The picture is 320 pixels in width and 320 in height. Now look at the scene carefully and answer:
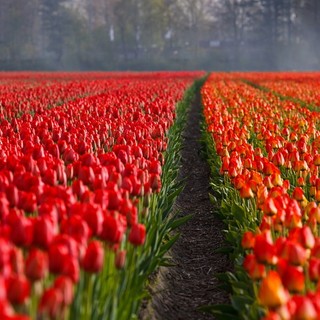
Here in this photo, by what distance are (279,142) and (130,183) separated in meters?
2.94

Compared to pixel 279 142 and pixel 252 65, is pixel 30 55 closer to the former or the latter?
pixel 252 65

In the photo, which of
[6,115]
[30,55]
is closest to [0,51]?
[30,55]

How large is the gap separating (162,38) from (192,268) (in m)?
78.2

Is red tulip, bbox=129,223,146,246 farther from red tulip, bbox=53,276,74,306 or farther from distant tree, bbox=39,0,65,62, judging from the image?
distant tree, bbox=39,0,65,62

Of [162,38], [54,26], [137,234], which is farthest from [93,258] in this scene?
[162,38]

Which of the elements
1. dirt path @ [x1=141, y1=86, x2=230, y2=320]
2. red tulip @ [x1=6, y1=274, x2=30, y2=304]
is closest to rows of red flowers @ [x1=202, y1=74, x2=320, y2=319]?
dirt path @ [x1=141, y1=86, x2=230, y2=320]

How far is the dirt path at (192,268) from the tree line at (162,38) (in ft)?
202

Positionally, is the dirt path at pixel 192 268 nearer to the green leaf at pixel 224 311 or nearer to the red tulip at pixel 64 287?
the green leaf at pixel 224 311

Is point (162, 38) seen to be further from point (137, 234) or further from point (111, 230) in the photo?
point (111, 230)

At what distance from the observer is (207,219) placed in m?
6.78

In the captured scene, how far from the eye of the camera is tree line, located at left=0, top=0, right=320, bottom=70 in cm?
7125

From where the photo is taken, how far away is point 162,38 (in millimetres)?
82000

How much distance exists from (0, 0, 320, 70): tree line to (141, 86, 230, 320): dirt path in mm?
61692

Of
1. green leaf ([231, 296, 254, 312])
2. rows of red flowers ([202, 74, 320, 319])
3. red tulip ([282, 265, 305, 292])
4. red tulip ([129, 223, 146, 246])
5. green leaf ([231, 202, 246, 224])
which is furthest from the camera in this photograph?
green leaf ([231, 202, 246, 224])
